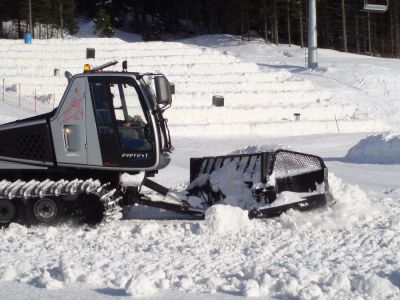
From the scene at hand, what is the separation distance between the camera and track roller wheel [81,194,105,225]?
27.3 feet

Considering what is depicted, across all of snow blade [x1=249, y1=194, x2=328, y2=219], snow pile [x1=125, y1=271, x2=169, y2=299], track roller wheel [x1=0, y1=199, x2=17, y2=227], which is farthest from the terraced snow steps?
snow pile [x1=125, y1=271, x2=169, y2=299]

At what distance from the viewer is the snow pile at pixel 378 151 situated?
1592cm

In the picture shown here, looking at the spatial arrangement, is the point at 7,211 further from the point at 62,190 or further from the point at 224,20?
the point at 224,20

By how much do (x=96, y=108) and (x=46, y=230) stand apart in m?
1.59

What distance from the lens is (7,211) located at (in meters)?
8.54

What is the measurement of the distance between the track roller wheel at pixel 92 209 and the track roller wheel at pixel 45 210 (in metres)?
0.28

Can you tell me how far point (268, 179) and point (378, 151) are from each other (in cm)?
817

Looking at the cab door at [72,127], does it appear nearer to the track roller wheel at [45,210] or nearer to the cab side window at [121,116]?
the cab side window at [121,116]

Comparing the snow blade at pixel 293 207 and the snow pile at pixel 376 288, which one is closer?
the snow pile at pixel 376 288

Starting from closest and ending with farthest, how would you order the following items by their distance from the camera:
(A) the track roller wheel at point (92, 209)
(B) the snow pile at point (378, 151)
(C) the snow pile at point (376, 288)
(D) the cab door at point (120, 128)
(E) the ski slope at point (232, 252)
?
1. (C) the snow pile at point (376, 288)
2. (E) the ski slope at point (232, 252)
3. (A) the track roller wheel at point (92, 209)
4. (D) the cab door at point (120, 128)
5. (B) the snow pile at point (378, 151)

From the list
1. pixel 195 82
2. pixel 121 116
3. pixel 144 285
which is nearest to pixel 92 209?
pixel 121 116

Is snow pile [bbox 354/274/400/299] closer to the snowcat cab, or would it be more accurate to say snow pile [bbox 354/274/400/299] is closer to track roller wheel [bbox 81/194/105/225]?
the snowcat cab

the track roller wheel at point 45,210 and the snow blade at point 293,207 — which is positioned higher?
the track roller wheel at point 45,210

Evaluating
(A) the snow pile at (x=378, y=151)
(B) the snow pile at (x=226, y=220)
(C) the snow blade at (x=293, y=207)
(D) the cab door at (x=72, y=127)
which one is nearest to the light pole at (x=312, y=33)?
(A) the snow pile at (x=378, y=151)
